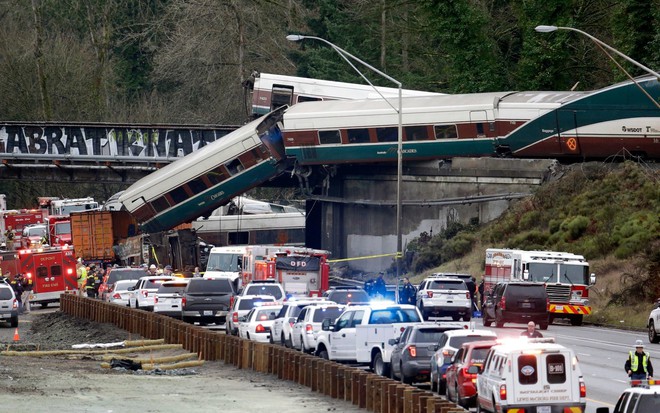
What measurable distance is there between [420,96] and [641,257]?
16.2 metres

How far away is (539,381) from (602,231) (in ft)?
119

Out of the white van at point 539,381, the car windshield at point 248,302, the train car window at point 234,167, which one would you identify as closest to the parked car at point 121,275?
the train car window at point 234,167

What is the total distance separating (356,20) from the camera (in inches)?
3767

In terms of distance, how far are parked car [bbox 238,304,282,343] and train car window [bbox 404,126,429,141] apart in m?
24.7

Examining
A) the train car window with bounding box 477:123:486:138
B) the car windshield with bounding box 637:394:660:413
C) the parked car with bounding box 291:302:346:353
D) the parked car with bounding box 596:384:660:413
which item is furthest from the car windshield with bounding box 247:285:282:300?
the car windshield with bounding box 637:394:660:413

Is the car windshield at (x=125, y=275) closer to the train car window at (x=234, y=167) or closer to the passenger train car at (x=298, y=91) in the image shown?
the train car window at (x=234, y=167)

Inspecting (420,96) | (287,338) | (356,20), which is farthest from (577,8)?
(287,338)

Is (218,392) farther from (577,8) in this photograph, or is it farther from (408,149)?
(577,8)

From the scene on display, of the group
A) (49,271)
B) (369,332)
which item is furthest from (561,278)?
(49,271)

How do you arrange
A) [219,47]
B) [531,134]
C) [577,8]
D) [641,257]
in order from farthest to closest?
[219,47] < [577,8] < [531,134] < [641,257]

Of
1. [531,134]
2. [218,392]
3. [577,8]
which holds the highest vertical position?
[577,8]

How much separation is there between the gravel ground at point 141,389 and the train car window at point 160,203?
27.7 meters

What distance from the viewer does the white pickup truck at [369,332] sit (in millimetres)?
27828

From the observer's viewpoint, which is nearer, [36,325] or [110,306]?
[110,306]
